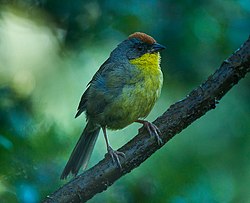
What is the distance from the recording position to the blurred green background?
1.63 m

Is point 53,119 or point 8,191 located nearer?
point 8,191

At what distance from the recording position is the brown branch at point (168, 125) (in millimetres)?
1524

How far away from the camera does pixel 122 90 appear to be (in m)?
2.05

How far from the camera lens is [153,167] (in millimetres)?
1767

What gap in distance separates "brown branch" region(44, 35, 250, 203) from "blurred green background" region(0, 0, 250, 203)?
41 millimetres

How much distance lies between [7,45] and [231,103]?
778 millimetres

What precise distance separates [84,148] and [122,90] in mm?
317

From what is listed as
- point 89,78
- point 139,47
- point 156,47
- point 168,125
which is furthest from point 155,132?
point 139,47

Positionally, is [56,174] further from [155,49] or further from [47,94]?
[155,49]

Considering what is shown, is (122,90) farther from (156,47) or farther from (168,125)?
(168,125)

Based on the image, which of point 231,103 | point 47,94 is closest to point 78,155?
point 47,94

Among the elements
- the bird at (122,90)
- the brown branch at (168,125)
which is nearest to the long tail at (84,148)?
the bird at (122,90)

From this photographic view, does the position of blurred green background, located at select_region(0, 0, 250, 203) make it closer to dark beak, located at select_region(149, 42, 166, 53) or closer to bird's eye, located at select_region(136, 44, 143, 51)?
dark beak, located at select_region(149, 42, 166, 53)

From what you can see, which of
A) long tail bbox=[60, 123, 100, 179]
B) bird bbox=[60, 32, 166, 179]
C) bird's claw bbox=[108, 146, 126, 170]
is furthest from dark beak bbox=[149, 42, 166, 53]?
bird's claw bbox=[108, 146, 126, 170]
